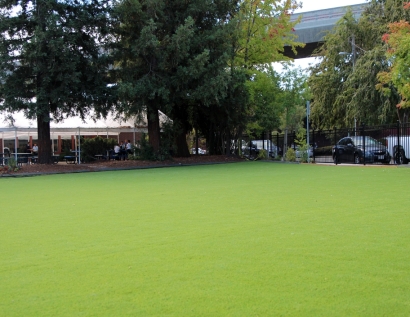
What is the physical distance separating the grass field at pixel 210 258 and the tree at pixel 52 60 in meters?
15.0

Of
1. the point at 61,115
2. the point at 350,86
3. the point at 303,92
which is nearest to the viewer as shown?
the point at 61,115

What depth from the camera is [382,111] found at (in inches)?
1249

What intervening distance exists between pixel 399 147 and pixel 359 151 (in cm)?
258

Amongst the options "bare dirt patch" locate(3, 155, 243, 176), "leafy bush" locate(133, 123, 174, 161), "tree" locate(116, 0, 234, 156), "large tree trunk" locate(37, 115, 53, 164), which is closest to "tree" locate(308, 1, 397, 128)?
"bare dirt patch" locate(3, 155, 243, 176)

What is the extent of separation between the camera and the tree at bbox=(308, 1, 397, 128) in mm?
31641

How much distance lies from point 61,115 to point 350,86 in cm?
2053

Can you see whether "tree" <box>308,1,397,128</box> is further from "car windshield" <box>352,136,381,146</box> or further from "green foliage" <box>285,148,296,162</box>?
"green foliage" <box>285,148,296,162</box>

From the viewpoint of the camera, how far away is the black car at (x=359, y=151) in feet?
80.1

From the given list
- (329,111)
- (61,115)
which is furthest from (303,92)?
(61,115)

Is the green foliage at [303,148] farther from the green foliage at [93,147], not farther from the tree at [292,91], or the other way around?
the green foliage at [93,147]

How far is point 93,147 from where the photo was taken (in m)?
34.9

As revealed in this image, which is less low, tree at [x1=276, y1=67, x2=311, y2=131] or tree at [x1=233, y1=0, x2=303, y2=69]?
tree at [x1=233, y1=0, x2=303, y2=69]

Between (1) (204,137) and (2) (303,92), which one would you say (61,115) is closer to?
(1) (204,137)

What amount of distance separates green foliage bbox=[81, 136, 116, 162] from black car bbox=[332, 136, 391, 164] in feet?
56.9
